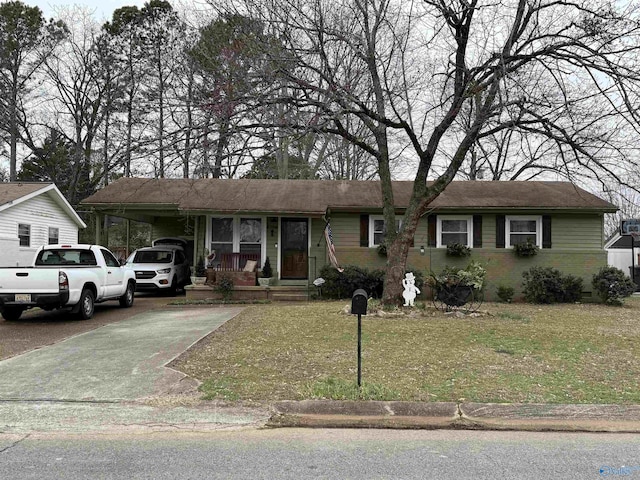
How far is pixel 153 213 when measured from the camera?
18.9 m

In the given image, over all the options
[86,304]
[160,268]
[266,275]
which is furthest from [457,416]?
[160,268]

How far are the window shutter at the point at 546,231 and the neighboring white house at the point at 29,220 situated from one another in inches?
Answer: 801

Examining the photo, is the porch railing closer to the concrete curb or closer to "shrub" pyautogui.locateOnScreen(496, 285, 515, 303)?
"shrub" pyautogui.locateOnScreen(496, 285, 515, 303)

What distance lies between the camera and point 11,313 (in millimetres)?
11586

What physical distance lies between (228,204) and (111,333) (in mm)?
7991

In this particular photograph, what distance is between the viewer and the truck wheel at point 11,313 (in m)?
11.4

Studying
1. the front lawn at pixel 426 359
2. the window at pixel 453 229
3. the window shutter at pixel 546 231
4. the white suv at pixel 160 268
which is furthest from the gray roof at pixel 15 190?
the window shutter at pixel 546 231

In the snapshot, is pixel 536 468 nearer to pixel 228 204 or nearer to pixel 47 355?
pixel 47 355

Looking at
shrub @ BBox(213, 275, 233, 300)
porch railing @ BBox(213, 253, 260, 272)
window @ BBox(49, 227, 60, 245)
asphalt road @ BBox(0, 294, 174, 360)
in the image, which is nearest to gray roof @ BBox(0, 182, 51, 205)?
window @ BBox(49, 227, 60, 245)

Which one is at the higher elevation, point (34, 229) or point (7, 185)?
point (7, 185)

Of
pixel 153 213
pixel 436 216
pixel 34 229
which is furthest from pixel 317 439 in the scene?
pixel 34 229

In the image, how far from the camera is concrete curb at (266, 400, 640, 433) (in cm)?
493

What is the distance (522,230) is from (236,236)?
33.0 ft

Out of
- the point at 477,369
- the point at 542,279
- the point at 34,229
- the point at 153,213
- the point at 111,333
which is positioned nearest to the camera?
the point at 477,369
